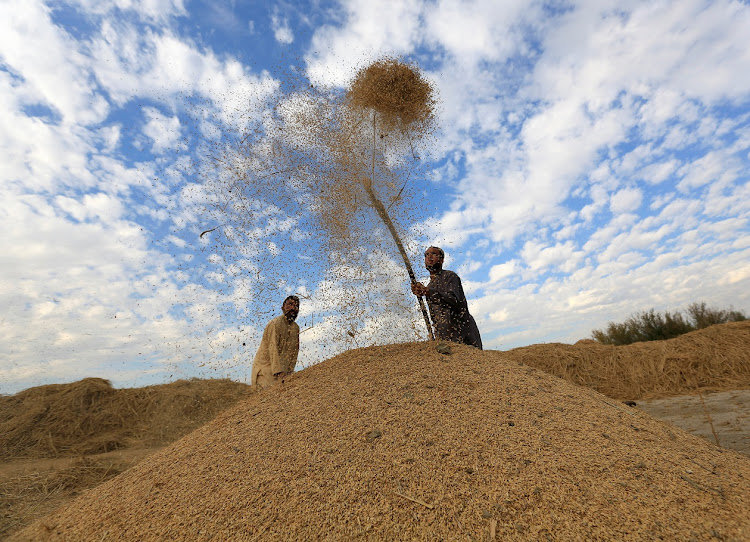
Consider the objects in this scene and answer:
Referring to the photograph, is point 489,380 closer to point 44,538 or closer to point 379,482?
point 379,482

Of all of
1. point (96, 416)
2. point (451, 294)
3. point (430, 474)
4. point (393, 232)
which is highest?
point (393, 232)

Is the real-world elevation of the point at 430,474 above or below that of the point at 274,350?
below

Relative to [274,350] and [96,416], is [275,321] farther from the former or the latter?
[96,416]

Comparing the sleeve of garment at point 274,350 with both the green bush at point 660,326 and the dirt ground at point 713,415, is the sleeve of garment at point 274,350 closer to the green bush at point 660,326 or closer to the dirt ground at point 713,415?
the dirt ground at point 713,415

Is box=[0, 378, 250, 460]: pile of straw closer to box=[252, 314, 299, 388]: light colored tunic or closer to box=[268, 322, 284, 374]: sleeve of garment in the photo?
box=[252, 314, 299, 388]: light colored tunic

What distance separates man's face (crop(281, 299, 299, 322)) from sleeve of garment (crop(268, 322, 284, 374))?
192 mm

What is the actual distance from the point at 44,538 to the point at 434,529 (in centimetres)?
Result: 274

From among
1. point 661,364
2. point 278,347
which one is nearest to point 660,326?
point 661,364

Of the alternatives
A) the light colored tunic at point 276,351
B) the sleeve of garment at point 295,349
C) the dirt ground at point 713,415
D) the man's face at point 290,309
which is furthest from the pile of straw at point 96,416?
the dirt ground at point 713,415

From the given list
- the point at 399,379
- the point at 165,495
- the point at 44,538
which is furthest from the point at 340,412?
the point at 44,538

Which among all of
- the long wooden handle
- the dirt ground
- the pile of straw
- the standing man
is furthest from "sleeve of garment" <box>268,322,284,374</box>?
the dirt ground

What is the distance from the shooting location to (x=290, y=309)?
5.14 metres

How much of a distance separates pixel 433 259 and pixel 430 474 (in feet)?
9.03

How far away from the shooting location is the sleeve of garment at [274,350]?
4.91 meters
